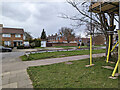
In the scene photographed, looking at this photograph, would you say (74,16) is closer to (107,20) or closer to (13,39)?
(107,20)

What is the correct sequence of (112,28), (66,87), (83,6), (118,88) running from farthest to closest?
1. (83,6)
2. (112,28)
3. (66,87)
4. (118,88)

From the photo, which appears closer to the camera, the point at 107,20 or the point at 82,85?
the point at 82,85

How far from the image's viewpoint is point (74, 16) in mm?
7457

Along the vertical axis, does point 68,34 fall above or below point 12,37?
above

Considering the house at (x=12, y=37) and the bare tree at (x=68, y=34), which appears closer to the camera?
the house at (x=12, y=37)

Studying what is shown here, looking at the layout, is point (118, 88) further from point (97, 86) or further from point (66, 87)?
point (66, 87)

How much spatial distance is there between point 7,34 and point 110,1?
112 ft

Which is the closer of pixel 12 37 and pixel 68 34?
pixel 12 37

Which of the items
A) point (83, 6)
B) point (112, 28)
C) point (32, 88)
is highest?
point (83, 6)

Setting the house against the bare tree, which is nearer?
the house

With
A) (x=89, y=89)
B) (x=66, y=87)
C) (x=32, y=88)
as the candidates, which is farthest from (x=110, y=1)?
(x=32, y=88)

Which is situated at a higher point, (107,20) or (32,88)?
(107,20)

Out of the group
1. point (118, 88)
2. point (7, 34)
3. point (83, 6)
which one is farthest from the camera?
point (7, 34)

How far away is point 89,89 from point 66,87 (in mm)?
650
